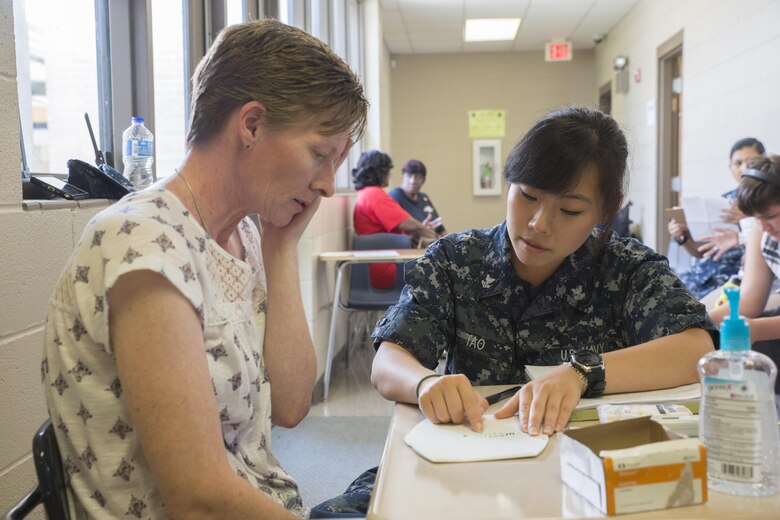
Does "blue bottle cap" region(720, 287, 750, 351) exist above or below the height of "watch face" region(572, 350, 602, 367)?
above

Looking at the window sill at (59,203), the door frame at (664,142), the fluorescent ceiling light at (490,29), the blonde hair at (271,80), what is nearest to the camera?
the blonde hair at (271,80)

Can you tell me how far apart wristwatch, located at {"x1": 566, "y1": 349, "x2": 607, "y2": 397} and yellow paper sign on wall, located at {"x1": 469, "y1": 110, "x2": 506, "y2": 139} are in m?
8.02

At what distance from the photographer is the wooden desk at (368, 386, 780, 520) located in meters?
0.77

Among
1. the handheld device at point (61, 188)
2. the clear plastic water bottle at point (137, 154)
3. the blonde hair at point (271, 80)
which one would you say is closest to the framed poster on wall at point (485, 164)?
the clear plastic water bottle at point (137, 154)

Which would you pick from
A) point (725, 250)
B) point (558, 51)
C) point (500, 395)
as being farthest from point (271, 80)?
point (558, 51)

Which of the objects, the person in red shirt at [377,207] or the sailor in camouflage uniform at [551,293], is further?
the person in red shirt at [377,207]

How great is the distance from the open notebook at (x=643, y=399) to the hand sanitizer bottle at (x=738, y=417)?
27 centimetres

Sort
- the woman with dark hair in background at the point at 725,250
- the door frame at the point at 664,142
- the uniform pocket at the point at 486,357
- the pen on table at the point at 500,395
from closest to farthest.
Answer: the pen on table at the point at 500,395
the uniform pocket at the point at 486,357
the woman with dark hair in background at the point at 725,250
the door frame at the point at 664,142

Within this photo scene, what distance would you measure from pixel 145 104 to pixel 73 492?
1.58 m

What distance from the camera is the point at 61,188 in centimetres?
160

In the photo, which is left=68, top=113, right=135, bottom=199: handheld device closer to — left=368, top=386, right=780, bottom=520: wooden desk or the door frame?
left=368, top=386, right=780, bottom=520: wooden desk

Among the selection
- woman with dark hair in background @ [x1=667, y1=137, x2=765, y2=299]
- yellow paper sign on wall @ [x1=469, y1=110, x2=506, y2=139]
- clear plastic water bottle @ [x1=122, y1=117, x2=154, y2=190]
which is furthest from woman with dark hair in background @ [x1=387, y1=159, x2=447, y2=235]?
clear plastic water bottle @ [x1=122, y1=117, x2=154, y2=190]

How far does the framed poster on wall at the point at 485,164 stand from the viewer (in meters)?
9.02

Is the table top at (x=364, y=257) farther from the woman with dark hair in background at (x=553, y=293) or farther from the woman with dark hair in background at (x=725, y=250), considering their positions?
the woman with dark hair in background at (x=553, y=293)
